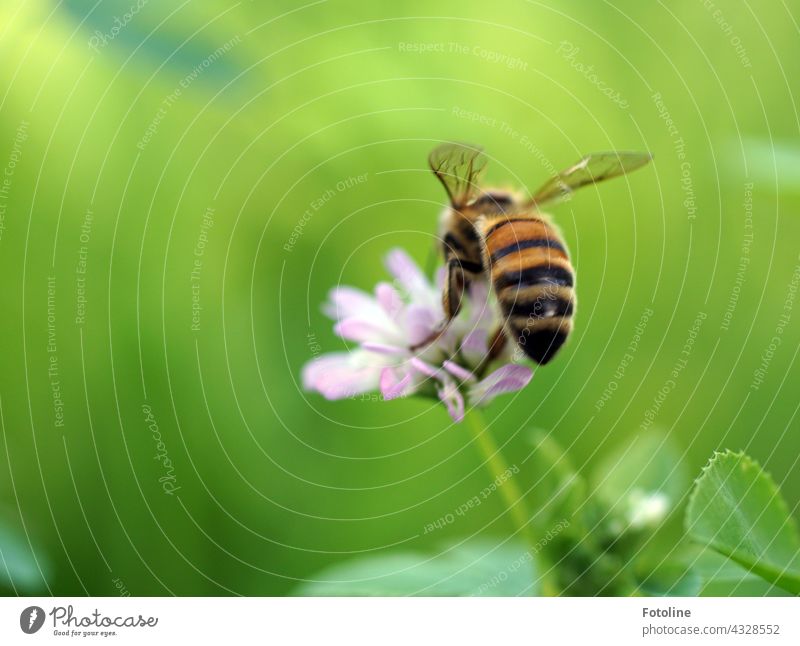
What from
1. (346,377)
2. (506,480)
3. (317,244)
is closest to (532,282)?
(346,377)

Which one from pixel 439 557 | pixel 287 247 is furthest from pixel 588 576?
pixel 287 247

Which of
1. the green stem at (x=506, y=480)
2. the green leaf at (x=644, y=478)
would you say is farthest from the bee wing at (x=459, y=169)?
the green leaf at (x=644, y=478)

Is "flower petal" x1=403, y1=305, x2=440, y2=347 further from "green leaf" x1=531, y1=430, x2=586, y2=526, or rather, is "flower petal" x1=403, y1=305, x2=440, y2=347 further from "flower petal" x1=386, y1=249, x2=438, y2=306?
"green leaf" x1=531, y1=430, x2=586, y2=526

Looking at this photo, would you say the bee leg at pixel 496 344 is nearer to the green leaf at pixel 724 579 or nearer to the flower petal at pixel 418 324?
the flower petal at pixel 418 324

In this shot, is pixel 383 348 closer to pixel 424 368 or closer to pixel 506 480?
pixel 424 368

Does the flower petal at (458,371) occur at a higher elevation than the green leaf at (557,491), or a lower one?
higher
